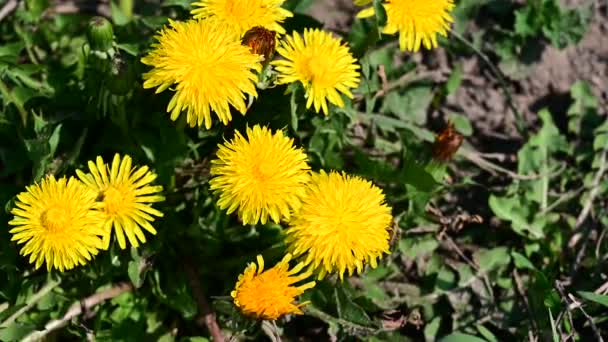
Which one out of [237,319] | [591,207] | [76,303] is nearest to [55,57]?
[76,303]

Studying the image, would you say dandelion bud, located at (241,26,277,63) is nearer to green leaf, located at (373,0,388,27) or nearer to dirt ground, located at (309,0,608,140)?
green leaf, located at (373,0,388,27)

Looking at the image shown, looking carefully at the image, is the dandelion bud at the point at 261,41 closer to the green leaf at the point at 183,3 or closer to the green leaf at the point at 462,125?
the green leaf at the point at 183,3

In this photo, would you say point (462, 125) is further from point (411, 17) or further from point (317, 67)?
point (317, 67)

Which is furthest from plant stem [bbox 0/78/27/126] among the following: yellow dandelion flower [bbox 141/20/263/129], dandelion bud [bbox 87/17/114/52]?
yellow dandelion flower [bbox 141/20/263/129]

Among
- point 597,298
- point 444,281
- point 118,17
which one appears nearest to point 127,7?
point 118,17

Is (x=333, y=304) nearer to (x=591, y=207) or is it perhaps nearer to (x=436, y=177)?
(x=436, y=177)

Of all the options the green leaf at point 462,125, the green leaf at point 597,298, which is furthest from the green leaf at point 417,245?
the green leaf at point 597,298
